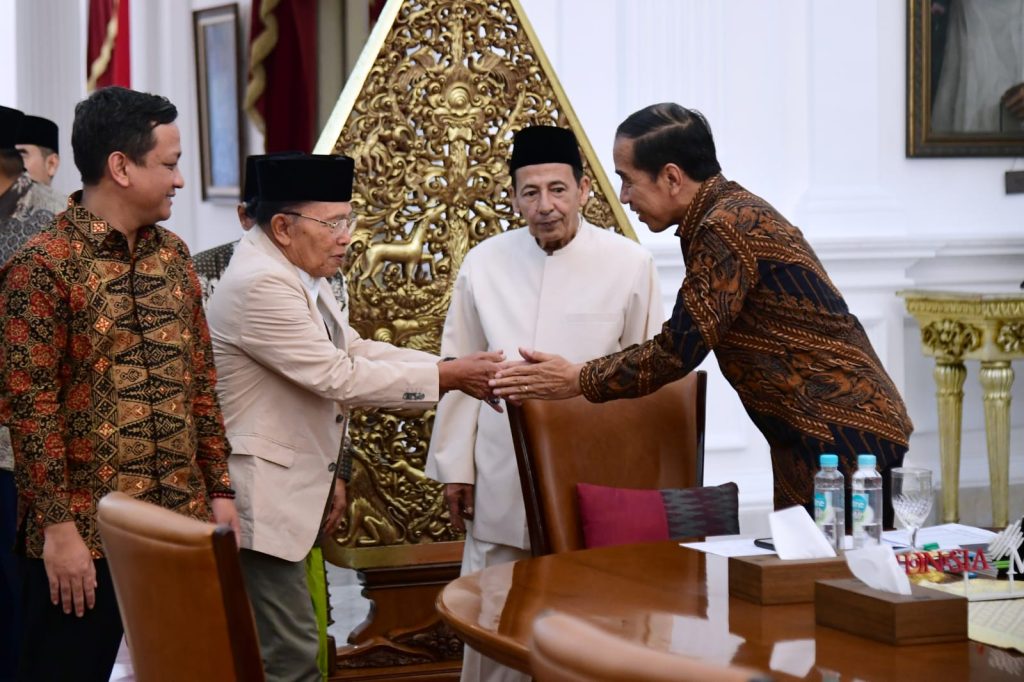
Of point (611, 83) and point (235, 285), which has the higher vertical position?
point (611, 83)

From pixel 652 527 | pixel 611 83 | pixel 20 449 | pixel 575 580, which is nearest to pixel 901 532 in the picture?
pixel 652 527

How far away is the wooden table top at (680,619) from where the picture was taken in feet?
6.12

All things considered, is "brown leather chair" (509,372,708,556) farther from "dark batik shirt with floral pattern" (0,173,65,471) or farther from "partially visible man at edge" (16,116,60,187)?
A: "partially visible man at edge" (16,116,60,187)

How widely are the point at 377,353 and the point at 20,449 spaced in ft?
3.74

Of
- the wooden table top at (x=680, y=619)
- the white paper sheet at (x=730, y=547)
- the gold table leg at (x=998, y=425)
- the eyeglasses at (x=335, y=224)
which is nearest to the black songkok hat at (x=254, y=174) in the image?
the eyeglasses at (x=335, y=224)

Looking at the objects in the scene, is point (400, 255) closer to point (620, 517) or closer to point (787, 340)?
point (620, 517)

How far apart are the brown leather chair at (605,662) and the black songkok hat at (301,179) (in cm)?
175

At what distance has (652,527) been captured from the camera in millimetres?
2904

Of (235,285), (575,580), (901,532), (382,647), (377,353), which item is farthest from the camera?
(382,647)

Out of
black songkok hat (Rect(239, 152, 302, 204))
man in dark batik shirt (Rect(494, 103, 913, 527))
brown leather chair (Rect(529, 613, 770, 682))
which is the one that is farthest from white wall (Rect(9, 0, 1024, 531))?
brown leather chair (Rect(529, 613, 770, 682))

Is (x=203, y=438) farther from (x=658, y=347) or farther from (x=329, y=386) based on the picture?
(x=658, y=347)

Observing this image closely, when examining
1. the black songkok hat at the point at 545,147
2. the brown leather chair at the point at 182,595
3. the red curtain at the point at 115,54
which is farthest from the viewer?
the red curtain at the point at 115,54

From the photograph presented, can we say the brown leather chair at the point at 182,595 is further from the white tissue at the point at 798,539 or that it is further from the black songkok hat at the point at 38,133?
the black songkok hat at the point at 38,133

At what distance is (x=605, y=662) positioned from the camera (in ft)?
4.12
